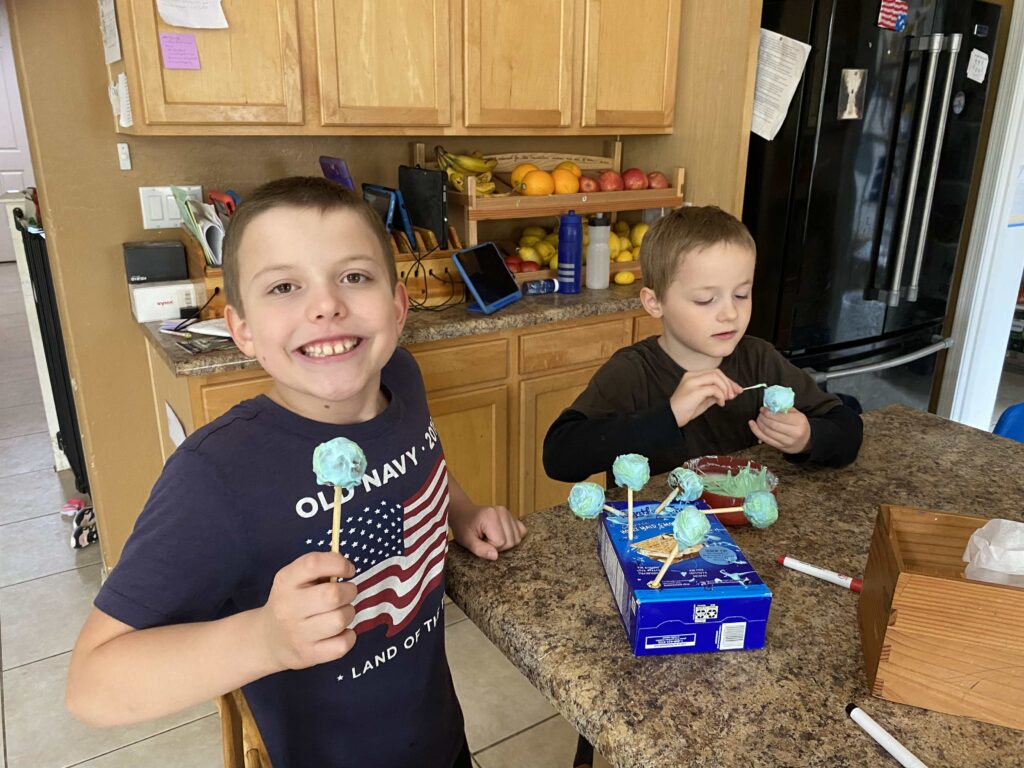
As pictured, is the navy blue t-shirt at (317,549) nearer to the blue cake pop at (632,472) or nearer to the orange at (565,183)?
the blue cake pop at (632,472)

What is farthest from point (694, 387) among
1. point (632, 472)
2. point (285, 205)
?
point (285, 205)

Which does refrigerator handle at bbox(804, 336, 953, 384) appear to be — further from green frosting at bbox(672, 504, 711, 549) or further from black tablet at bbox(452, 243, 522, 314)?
green frosting at bbox(672, 504, 711, 549)

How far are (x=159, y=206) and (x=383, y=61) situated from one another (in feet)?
2.82

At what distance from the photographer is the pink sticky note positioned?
2004mm

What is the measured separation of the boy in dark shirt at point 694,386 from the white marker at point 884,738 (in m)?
0.50

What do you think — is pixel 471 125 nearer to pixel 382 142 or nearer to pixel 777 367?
pixel 382 142

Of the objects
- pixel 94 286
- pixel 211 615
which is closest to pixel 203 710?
pixel 94 286

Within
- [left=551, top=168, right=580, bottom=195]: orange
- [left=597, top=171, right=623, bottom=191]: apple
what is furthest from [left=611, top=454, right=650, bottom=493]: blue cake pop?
[left=597, top=171, right=623, bottom=191]: apple

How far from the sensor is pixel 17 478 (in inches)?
131

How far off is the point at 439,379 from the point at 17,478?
2.25 meters

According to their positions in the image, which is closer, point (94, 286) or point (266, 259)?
point (266, 259)

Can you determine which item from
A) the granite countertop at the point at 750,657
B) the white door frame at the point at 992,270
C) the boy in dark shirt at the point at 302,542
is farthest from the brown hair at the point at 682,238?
the white door frame at the point at 992,270

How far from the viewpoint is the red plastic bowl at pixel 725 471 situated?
3.32ft

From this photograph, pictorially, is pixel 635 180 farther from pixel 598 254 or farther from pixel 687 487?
pixel 687 487
